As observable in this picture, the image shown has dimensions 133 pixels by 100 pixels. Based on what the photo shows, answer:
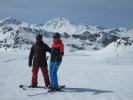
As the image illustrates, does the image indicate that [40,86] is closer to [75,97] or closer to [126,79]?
[75,97]

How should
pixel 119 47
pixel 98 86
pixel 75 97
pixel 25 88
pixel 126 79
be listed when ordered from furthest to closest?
pixel 119 47 → pixel 126 79 → pixel 98 86 → pixel 25 88 → pixel 75 97

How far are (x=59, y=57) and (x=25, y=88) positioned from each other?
2040 millimetres

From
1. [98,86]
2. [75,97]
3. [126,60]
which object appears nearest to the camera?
[75,97]

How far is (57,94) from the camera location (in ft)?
39.0

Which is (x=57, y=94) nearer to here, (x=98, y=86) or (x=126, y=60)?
(x=98, y=86)

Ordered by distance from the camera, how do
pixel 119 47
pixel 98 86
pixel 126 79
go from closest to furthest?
pixel 98 86, pixel 126 79, pixel 119 47

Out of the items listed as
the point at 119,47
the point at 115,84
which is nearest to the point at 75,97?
the point at 115,84

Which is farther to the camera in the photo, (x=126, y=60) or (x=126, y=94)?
(x=126, y=60)

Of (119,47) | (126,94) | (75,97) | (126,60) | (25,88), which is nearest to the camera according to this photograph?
(75,97)

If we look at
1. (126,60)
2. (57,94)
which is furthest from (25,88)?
(126,60)

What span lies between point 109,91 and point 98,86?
1545 millimetres

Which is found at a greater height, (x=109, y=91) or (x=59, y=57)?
(x=59, y=57)

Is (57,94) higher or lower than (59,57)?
lower

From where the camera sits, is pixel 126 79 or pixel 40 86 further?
pixel 126 79
